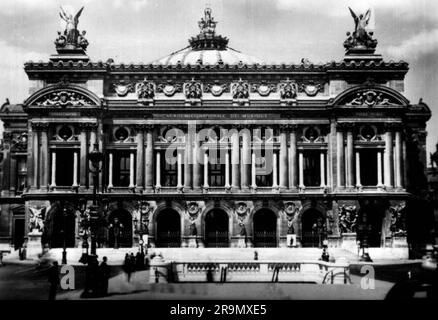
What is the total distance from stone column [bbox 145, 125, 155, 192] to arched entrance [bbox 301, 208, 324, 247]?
49.2ft

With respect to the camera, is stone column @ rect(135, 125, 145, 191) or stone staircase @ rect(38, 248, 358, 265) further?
stone column @ rect(135, 125, 145, 191)

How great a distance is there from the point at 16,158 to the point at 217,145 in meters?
23.4

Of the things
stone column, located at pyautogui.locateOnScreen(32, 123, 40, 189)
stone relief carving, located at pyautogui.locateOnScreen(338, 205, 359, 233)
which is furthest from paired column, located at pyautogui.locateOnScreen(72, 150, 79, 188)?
stone relief carving, located at pyautogui.locateOnScreen(338, 205, 359, 233)

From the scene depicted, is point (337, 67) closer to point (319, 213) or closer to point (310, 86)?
point (310, 86)

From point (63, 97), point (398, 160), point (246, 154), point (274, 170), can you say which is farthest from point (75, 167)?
point (398, 160)

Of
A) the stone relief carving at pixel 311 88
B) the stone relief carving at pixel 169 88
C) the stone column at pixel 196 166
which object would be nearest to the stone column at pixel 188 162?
the stone column at pixel 196 166

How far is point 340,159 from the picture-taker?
60.1 metres

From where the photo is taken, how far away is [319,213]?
60406 mm

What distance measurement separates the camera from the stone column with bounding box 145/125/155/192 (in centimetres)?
6038

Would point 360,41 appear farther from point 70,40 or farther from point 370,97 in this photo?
point 70,40

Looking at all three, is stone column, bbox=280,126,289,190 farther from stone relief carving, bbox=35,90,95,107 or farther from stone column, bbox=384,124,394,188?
stone relief carving, bbox=35,90,95,107

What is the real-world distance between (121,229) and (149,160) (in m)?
7.07

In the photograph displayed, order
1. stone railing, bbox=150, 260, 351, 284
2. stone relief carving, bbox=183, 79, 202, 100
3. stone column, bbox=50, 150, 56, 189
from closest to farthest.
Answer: stone railing, bbox=150, 260, 351, 284
stone column, bbox=50, 150, 56, 189
stone relief carving, bbox=183, 79, 202, 100
